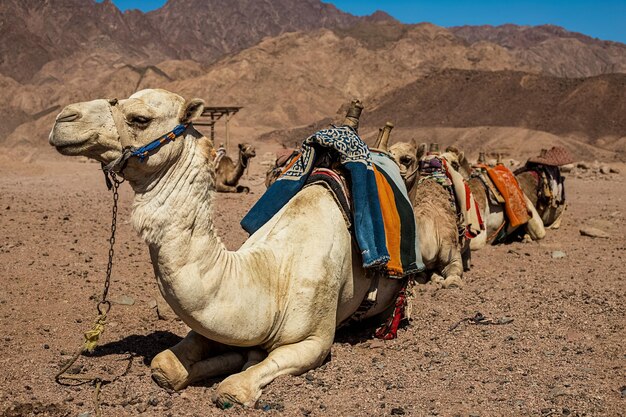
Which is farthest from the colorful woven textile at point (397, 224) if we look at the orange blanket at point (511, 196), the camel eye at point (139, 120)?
the orange blanket at point (511, 196)

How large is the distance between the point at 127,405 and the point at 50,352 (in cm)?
128

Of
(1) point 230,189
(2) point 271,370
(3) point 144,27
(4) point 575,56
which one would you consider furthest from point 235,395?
(4) point 575,56

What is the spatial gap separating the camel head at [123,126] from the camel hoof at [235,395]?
1300 mm

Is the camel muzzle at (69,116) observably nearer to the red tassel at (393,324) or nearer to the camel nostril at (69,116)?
the camel nostril at (69,116)

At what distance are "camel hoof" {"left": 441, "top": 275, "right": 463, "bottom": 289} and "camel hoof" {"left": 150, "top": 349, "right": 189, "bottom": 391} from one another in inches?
150

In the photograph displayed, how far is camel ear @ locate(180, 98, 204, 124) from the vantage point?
4285 mm

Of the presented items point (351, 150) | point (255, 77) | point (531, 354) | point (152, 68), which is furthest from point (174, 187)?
point (152, 68)

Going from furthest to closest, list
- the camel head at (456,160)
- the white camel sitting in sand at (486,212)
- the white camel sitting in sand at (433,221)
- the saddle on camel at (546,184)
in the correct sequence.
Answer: the saddle on camel at (546,184)
the white camel sitting in sand at (486,212)
the camel head at (456,160)
the white camel sitting in sand at (433,221)

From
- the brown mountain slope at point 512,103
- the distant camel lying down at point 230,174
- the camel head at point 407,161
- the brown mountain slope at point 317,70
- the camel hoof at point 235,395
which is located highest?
the brown mountain slope at point 317,70

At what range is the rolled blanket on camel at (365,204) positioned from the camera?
534 cm

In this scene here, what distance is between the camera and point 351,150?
567 cm

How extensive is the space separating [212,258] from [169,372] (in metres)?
0.82

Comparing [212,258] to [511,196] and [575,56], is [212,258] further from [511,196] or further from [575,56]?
[575,56]

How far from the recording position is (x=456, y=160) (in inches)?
395
